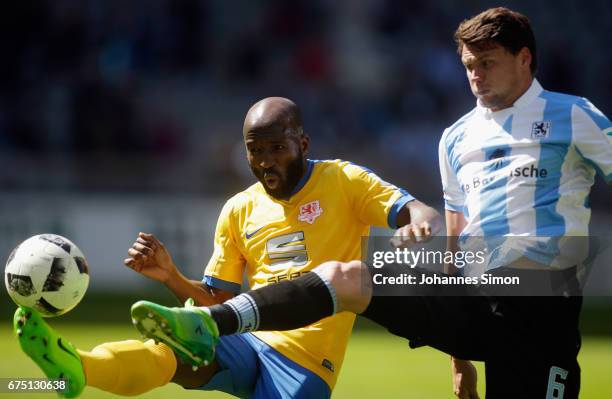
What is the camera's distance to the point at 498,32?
5008 mm

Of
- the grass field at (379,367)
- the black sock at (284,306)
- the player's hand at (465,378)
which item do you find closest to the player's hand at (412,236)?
the black sock at (284,306)

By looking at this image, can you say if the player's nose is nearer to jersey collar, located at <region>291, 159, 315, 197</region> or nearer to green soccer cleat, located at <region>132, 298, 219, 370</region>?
jersey collar, located at <region>291, 159, 315, 197</region>

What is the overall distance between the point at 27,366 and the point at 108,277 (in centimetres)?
588

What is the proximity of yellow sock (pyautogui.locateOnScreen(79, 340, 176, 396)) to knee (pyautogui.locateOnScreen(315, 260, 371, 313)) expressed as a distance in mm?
970

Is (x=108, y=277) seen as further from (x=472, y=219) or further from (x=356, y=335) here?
(x=472, y=219)

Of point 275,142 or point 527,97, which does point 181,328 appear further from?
point 527,97

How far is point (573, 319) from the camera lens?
493cm

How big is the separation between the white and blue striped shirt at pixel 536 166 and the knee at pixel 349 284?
0.73 meters

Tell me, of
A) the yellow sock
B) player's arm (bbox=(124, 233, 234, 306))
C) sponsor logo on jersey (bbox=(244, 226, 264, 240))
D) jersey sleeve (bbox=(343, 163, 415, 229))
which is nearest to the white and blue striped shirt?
jersey sleeve (bbox=(343, 163, 415, 229))

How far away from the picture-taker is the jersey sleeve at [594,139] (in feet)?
15.9

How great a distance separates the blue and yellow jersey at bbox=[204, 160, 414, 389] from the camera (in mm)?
5359

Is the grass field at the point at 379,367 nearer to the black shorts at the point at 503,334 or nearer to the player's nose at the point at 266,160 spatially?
the player's nose at the point at 266,160

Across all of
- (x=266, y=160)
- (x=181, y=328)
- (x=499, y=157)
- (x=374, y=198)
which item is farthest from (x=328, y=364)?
(x=499, y=157)

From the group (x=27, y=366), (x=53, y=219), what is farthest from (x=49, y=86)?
(x=27, y=366)
